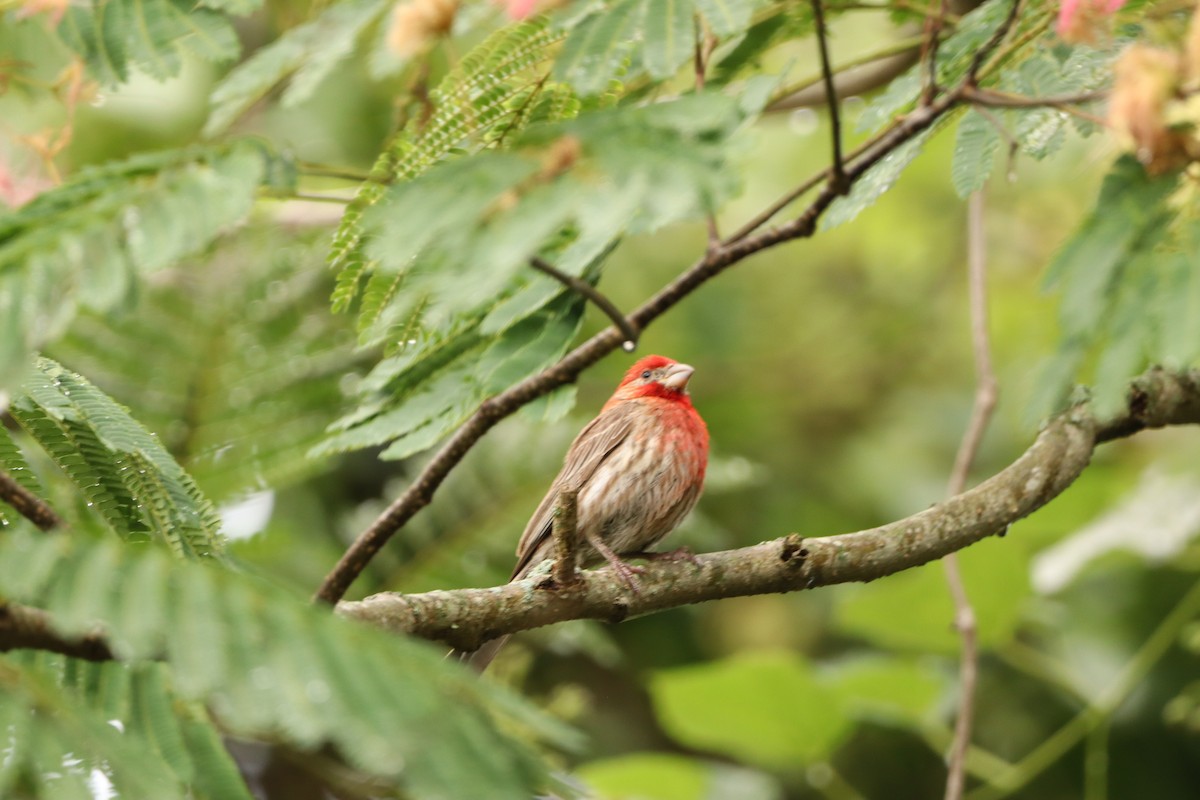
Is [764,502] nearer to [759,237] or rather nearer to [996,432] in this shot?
[996,432]

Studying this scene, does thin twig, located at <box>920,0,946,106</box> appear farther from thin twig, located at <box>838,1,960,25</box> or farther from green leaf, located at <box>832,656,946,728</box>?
green leaf, located at <box>832,656,946,728</box>

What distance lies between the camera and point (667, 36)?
248 centimetres

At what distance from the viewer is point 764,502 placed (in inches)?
276

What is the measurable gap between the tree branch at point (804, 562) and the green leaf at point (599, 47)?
3.65ft

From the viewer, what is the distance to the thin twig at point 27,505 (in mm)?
2121

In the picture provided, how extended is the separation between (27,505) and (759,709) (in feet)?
11.6

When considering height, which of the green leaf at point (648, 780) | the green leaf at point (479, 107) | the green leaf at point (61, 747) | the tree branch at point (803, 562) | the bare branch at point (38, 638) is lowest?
the green leaf at point (648, 780)

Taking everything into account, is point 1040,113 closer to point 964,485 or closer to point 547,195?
point 547,195

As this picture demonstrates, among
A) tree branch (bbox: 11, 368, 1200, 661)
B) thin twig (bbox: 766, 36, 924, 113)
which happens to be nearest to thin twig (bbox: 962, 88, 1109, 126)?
tree branch (bbox: 11, 368, 1200, 661)

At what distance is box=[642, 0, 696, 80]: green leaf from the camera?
2445 mm

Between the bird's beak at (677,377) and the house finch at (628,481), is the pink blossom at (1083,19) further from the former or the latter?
the bird's beak at (677,377)

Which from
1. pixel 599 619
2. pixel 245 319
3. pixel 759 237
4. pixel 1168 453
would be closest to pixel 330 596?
pixel 599 619

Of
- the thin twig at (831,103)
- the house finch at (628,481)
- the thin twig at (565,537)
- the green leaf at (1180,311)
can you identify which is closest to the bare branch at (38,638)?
the thin twig at (565,537)

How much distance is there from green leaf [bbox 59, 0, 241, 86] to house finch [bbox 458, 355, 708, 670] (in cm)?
198
